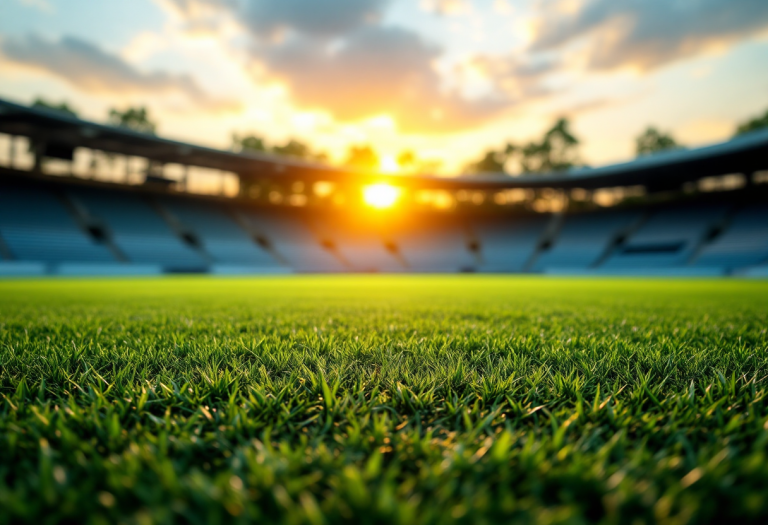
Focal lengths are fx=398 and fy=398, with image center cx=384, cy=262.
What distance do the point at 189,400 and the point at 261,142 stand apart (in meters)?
46.4

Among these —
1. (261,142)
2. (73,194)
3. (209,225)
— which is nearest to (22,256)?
(73,194)

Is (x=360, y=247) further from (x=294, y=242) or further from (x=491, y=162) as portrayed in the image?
(x=491, y=162)

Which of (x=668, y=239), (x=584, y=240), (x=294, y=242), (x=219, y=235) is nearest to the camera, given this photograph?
(x=219, y=235)

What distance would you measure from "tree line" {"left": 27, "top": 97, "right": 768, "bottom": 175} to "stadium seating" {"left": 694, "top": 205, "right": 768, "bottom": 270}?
13655mm

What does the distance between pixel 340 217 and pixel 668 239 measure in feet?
88.8

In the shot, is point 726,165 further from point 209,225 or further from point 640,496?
point 209,225

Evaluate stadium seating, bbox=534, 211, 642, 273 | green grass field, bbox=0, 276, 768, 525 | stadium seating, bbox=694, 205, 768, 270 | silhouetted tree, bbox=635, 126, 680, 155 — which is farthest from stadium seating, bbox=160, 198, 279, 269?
silhouetted tree, bbox=635, 126, 680, 155

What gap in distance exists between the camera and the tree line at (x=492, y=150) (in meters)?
36.7

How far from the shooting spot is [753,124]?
35938 millimetres

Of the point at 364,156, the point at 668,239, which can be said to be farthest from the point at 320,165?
the point at 668,239

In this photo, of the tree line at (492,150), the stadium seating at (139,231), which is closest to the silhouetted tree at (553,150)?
the tree line at (492,150)

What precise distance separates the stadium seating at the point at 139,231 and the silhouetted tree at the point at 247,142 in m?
16.6

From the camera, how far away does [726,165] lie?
2611cm

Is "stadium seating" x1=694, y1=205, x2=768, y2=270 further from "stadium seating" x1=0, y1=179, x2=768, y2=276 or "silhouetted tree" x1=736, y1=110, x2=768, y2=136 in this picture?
"silhouetted tree" x1=736, y1=110, x2=768, y2=136
